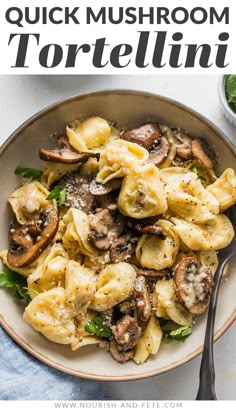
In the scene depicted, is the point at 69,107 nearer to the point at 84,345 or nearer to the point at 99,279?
the point at 99,279

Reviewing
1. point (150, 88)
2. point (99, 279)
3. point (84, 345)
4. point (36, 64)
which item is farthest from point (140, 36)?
point (84, 345)

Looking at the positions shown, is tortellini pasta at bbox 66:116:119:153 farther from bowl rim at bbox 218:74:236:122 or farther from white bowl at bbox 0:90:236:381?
bowl rim at bbox 218:74:236:122

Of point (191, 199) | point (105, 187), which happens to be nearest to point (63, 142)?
point (105, 187)

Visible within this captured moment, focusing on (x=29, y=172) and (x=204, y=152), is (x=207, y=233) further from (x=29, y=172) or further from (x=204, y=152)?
(x=29, y=172)

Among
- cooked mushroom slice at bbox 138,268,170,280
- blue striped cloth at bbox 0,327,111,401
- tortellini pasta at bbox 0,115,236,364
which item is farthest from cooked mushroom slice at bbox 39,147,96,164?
blue striped cloth at bbox 0,327,111,401

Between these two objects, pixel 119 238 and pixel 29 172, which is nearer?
pixel 119 238

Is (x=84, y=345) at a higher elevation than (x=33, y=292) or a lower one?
lower

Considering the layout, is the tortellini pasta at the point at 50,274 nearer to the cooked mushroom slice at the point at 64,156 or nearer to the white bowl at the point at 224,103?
the cooked mushroom slice at the point at 64,156
